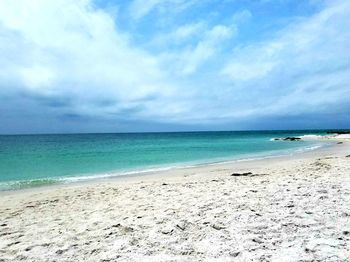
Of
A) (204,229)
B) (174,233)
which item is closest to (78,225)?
(174,233)

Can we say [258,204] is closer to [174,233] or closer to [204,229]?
[204,229]

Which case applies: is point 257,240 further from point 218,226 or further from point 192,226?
point 192,226

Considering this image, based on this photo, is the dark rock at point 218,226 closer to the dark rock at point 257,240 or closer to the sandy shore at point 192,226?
the sandy shore at point 192,226

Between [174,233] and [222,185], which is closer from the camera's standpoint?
[174,233]

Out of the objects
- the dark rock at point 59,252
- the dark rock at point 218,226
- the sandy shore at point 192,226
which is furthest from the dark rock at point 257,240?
the dark rock at point 59,252

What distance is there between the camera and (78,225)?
6145mm

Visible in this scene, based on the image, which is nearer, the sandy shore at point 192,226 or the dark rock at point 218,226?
the sandy shore at point 192,226

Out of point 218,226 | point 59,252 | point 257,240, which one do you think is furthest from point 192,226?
point 59,252

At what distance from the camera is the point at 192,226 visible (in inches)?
222

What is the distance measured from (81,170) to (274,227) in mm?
15789

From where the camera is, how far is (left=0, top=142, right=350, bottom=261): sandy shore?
4590 millimetres

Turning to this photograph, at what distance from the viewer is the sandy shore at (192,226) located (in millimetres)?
4590

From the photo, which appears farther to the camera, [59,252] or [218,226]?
[218,226]

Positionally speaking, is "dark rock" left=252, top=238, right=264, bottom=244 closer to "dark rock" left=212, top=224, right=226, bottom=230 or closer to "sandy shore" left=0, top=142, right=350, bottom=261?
"sandy shore" left=0, top=142, right=350, bottom=261
